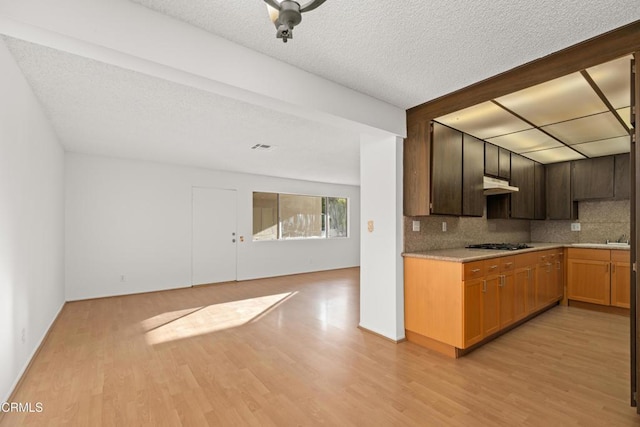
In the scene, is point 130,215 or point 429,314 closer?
point 429,314

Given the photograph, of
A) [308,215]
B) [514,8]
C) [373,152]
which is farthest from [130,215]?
[514,8]

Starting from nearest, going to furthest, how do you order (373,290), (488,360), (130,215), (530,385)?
(530,385) < (488,360) < (373,290) < (130,215)

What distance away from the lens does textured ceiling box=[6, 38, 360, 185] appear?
2.50 metres

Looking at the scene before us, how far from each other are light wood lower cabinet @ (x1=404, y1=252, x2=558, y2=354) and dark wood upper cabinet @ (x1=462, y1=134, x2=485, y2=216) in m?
0.74

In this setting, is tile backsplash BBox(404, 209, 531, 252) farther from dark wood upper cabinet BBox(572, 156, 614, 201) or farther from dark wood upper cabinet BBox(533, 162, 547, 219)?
dark wood upper cabinet BBox(572, 156, 614, 201)

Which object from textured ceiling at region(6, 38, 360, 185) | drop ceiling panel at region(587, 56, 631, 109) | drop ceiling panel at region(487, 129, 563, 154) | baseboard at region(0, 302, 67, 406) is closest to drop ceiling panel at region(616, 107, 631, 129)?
drop ceiling panel at region(587, 56, 631, 109)

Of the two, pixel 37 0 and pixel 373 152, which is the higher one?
pixel 37 0

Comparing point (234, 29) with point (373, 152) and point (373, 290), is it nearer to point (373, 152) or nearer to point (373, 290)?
point (373, 152)

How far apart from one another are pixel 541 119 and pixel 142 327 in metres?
5.20

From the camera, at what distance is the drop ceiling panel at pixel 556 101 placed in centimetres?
251

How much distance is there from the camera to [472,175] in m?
3.83

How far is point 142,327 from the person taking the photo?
3.79m

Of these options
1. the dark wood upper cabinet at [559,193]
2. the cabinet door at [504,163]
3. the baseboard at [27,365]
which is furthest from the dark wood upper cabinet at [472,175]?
the baseboard at [27,365]

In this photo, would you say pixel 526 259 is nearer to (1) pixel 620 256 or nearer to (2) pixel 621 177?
(1) pixel 620 256
